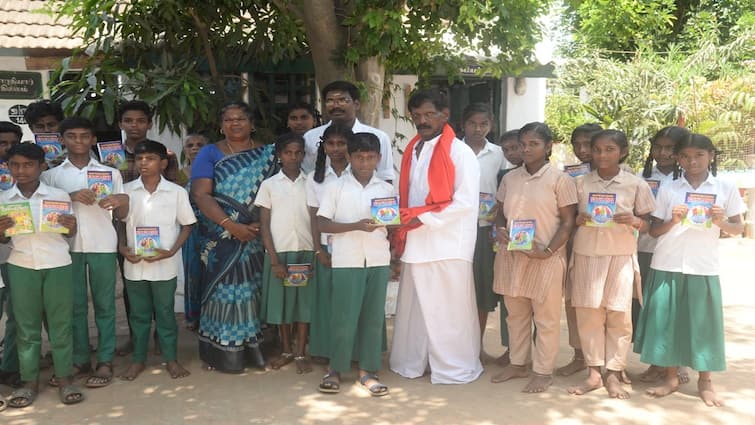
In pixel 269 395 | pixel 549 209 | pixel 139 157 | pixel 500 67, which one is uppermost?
pixel 500 67

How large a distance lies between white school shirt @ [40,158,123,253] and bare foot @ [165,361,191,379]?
2.88 feet

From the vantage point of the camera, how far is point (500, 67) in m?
6.09

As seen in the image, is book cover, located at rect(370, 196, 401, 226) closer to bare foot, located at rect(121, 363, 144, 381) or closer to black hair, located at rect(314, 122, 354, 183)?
black hair, located at rect(314, 122, 354, 183)

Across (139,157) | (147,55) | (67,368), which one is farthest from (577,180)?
(147,55)

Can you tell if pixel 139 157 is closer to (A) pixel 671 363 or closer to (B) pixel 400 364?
(B) pixel 400 364

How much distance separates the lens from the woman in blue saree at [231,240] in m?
4.44

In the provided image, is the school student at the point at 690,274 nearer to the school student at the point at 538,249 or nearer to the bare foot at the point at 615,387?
the bare foot at the point at 615,387

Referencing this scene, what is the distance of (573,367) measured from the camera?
4.57m

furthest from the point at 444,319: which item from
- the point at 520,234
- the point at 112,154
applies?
the point at 112,154

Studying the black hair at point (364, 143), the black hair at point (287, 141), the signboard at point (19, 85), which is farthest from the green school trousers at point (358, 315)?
the signboard at point (19, 85)

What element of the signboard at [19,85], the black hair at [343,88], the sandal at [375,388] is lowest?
the sandal at [375,388]

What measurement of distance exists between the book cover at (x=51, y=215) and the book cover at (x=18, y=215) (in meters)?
0.07

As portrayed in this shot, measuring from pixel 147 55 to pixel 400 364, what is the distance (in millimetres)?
3546

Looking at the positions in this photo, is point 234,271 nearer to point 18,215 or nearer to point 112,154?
point 112,154
